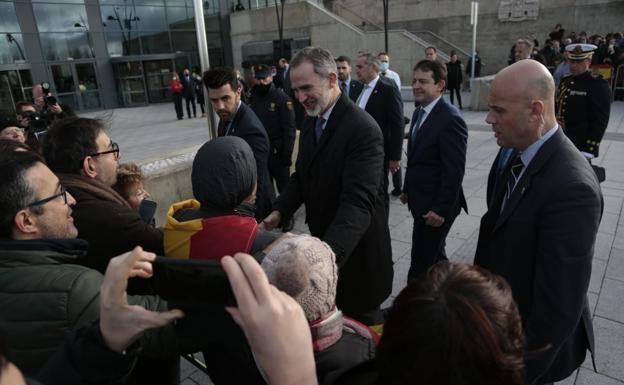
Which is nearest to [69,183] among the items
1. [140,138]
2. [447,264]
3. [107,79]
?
[447,264]

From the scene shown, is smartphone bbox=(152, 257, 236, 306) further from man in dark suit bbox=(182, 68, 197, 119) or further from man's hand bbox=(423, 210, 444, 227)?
man in dark suit bbox=(182, 68, 197, 119)

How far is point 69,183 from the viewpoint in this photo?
193 centimetres

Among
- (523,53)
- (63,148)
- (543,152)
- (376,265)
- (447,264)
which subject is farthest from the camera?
(523,53)

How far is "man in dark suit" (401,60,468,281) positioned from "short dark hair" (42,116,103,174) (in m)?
2.40

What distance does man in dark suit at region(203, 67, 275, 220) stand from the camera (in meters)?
3.70

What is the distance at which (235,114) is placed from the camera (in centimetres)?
377

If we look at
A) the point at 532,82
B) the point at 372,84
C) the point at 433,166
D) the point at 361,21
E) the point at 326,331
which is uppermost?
the point at 361,21

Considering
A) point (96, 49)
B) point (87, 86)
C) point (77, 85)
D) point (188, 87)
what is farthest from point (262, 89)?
point (96, 49)

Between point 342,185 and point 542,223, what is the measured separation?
3.53ft

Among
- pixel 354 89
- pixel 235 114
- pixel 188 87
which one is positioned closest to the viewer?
pixel 235 114

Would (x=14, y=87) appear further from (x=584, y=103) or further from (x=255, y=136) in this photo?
(x=584, y=103)

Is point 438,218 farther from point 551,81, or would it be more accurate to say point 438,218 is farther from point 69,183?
point 69,183

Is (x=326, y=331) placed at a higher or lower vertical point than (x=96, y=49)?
lower

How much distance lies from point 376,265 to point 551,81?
1417 millimetres
